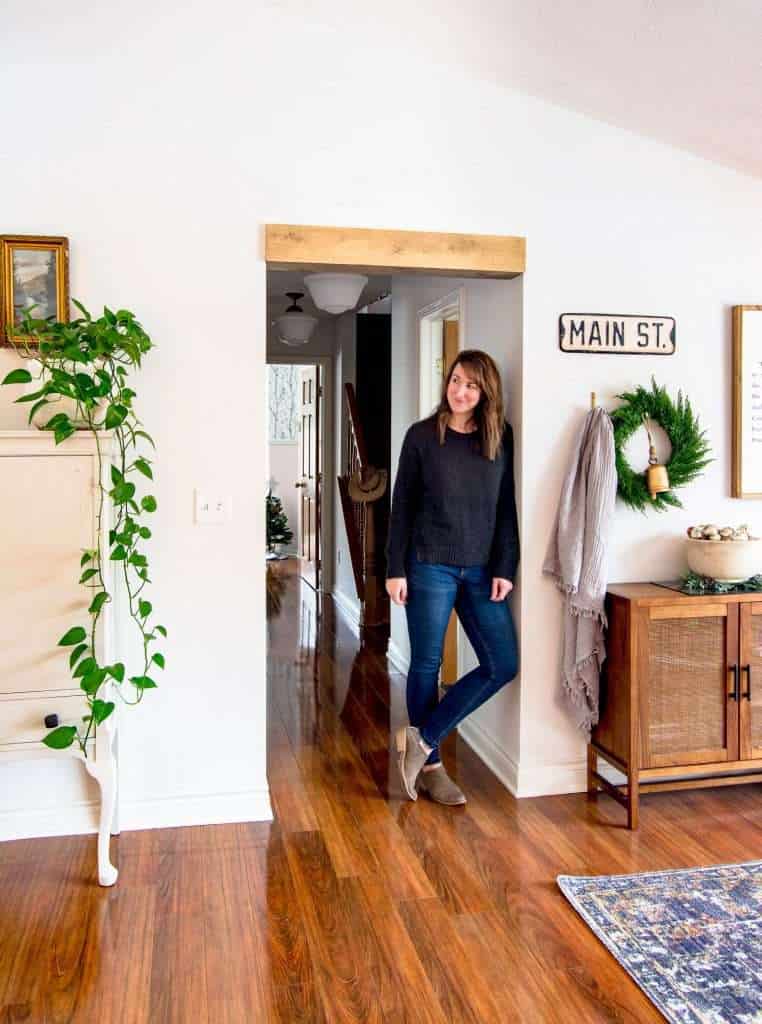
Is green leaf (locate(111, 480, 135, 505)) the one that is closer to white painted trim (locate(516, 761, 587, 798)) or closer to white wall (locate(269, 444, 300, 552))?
white painted trim (locate(516, 761, 587, 798))

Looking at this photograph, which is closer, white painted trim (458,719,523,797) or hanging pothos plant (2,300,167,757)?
hanging pothos plant (2,300,167,757)

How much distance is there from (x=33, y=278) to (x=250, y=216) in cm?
72

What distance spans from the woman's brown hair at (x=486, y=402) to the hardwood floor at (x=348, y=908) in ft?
4.22

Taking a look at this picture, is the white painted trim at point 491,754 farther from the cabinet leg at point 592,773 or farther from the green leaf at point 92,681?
the green leaf at point 92,681

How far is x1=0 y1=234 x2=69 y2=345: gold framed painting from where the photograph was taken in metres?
2.96

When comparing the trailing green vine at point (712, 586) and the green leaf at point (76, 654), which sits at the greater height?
the trailing green vine at point (712, 586)

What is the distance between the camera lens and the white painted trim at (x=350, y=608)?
6.53 meters

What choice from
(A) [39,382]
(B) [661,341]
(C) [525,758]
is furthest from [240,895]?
(B) [661,341]

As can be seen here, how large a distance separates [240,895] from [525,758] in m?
1.23

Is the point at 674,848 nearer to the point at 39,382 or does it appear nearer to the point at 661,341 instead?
the point at 661,341

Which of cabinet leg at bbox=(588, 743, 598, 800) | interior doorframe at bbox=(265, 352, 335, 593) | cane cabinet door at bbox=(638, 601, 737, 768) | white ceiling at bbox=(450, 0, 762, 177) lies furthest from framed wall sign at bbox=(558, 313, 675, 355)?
interior doorframe at bbox=(265, 352, 335, 593)

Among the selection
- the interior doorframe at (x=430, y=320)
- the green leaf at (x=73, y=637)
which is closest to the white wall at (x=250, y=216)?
the green leaf at (x=73, y=637)

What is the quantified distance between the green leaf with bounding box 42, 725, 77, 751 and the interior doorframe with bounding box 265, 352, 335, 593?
5129mm

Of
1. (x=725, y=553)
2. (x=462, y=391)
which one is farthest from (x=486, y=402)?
(x=725, y=553)
